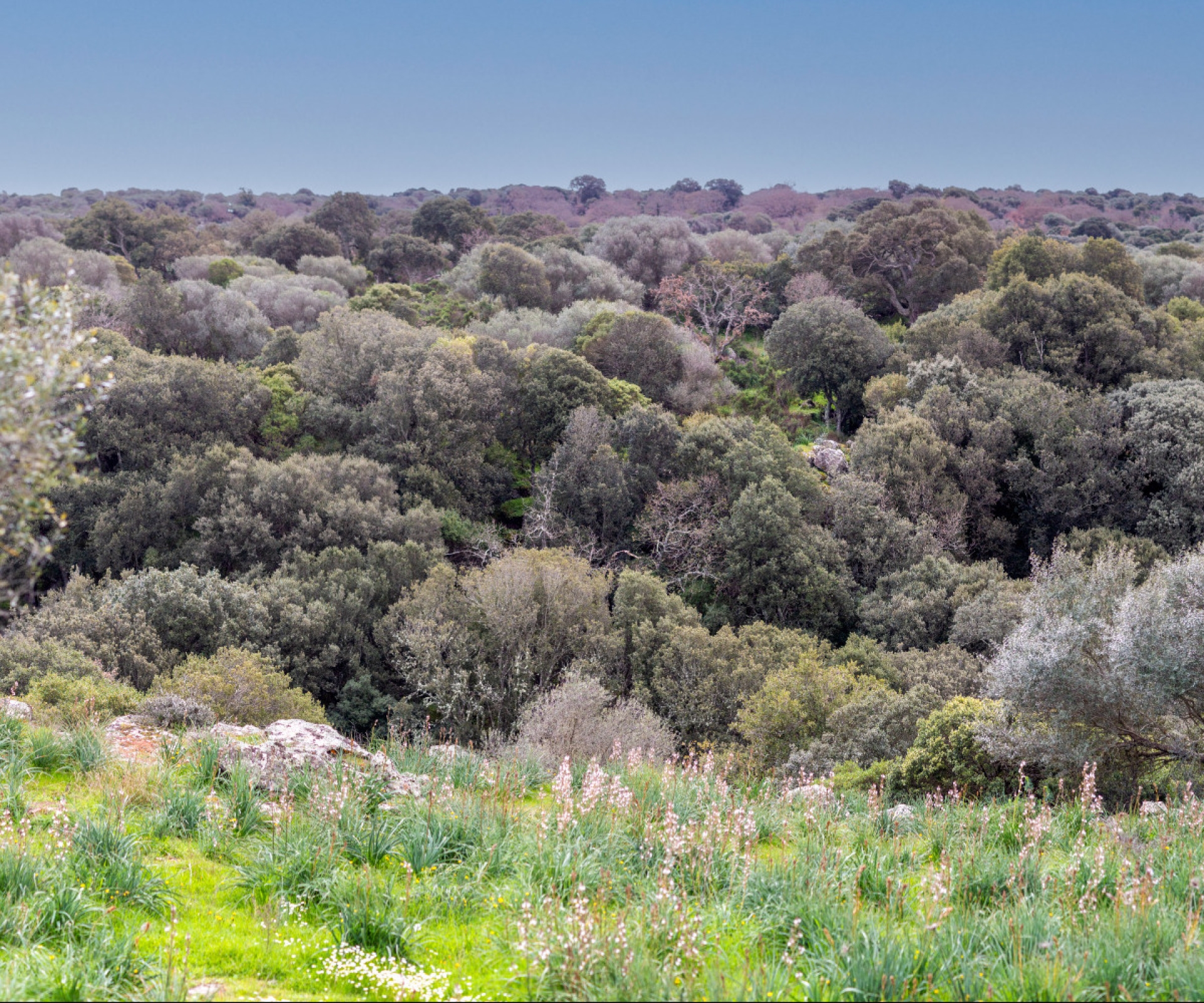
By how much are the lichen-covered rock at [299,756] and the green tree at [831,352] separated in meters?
32.6

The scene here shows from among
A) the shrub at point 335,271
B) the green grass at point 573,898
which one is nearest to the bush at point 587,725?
the green grass at point 573,898

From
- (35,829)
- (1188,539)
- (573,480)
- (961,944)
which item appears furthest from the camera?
(573,480)

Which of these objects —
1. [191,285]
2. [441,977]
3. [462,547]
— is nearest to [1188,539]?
[462,547]

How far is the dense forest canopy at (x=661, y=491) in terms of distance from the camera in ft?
42.9

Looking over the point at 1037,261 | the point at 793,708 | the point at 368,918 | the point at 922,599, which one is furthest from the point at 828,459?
the point at 368,918

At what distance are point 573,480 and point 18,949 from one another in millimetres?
24367

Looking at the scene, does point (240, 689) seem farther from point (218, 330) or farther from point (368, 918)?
point (218, 330)

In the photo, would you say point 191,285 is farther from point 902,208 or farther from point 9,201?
point 9,201

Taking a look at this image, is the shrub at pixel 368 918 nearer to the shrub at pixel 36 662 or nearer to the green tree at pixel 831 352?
the shrub at pixel 36 662

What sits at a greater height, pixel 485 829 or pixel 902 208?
pixel 902 208

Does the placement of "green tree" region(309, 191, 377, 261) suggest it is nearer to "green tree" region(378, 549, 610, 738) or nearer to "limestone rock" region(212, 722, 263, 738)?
"green tree" region(378, 549, 610, 738)

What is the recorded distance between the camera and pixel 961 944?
5172 millimetres

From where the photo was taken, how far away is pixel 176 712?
11766 millimetres

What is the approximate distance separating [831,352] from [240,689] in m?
30.8
